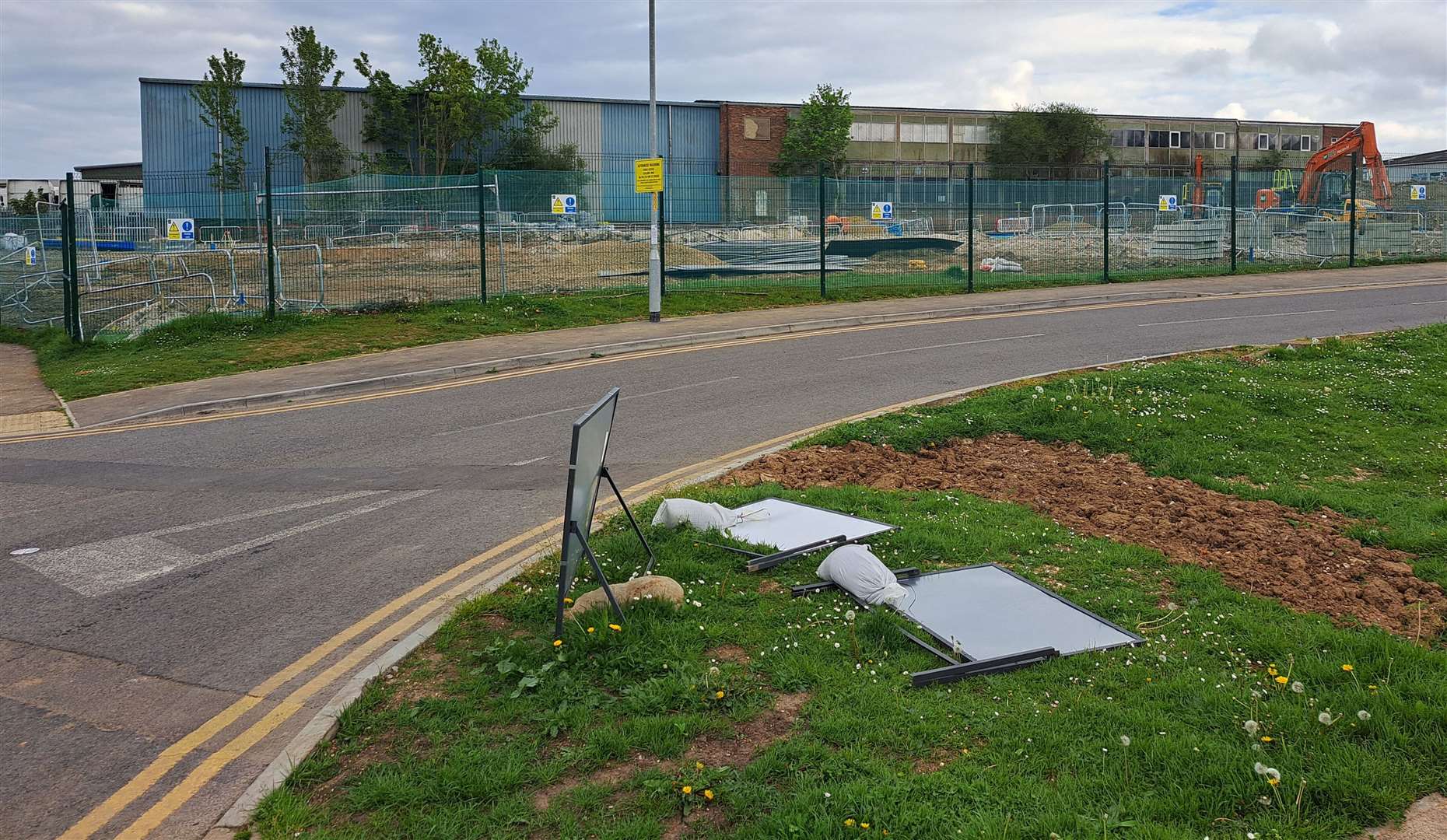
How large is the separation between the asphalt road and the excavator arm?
74.2 feet

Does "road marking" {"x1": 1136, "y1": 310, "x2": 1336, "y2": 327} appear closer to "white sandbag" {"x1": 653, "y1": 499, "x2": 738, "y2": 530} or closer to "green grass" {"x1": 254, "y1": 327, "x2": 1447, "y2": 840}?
"green grass" {"x1": 254, "y1": 327, "x2": 1447, "y2": 840}

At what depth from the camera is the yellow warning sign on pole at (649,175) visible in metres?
21.5

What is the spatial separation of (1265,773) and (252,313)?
21.0 metres

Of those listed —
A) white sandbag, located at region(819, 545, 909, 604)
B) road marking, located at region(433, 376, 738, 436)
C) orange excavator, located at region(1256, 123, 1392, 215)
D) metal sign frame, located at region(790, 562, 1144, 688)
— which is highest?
orange excavator, located at region(1256, 123, 1392, 215)

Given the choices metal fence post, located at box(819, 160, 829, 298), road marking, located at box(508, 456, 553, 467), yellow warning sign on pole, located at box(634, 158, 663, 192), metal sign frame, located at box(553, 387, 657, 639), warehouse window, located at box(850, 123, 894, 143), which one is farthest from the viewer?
warehouse window, located at box(850, 123, 894, 143)

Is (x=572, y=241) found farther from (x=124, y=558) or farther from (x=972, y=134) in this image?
(x=972, y=134)

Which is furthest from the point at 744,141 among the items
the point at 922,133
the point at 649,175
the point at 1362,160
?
the point at 649,175

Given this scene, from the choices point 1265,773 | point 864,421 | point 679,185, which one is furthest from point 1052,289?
point 1265,773

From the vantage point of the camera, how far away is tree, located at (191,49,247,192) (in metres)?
56.2

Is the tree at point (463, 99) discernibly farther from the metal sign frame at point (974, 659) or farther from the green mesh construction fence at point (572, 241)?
the metal sign frame at point (974, 659)

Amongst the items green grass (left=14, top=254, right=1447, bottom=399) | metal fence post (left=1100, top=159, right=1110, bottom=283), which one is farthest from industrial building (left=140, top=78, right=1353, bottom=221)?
green grass (left=14, top=254, right=1447, bottom=399)

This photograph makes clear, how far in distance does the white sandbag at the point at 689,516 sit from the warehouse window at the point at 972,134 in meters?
76.5

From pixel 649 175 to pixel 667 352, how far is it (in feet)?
18.1

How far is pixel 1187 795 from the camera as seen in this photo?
3.75 meters
